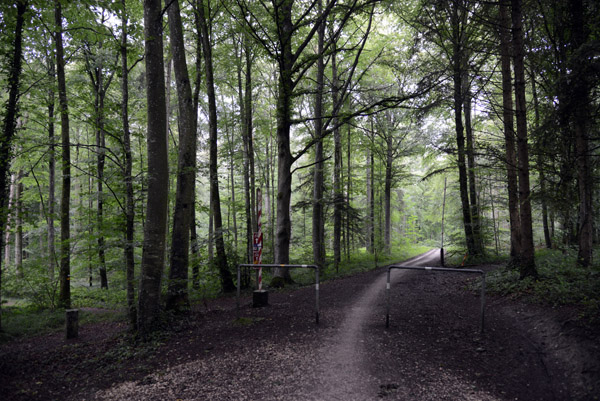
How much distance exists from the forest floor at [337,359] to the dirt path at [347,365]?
15 mm

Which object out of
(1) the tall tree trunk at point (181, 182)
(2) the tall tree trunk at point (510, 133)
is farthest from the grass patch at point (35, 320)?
(2) the tall tree trunk at point (510, 133)

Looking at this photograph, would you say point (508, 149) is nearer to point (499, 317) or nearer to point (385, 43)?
point (499, 317)

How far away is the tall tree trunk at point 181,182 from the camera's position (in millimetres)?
6875

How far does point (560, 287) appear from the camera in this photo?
5.59 meters

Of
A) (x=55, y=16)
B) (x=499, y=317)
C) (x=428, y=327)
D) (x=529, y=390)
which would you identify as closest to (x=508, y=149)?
(x=499, y=317)

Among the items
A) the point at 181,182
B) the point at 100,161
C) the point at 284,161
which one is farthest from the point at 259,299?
the point at 100,161

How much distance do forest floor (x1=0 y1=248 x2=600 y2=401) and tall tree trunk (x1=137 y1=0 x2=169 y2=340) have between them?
0.66m

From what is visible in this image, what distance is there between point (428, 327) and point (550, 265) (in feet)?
17.7

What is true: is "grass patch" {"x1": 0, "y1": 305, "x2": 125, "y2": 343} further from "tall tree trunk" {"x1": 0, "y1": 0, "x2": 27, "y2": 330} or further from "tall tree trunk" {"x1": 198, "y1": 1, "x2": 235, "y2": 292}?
"tall tree trunk" {"x1": 198, "y1": 1, "x2": 235, "y2": 292}

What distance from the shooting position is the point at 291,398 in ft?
10.8

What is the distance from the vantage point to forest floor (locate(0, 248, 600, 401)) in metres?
3.46

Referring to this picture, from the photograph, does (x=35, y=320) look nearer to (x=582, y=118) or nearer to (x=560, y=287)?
(x=560, y=287)

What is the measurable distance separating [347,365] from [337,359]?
0.68ft

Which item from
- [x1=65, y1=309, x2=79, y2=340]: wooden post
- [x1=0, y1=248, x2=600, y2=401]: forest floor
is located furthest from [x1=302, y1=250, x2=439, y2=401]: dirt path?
[x1=65, y1=309, x2=79, y2=340]: wooden post
